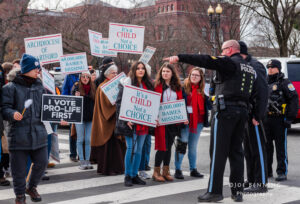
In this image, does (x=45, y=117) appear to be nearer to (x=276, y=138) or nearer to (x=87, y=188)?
(x=87, y=188)

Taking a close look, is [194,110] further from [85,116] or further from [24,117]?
[24,117]

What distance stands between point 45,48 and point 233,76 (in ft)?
15.0

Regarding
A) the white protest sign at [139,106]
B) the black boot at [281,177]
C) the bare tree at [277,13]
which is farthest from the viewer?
the bare tree at [277,13]

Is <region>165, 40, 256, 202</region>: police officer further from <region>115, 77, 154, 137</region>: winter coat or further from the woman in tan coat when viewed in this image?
the woman in tan coat

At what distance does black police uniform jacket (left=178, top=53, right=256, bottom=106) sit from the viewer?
5750mm

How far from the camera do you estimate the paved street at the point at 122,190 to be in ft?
20.4

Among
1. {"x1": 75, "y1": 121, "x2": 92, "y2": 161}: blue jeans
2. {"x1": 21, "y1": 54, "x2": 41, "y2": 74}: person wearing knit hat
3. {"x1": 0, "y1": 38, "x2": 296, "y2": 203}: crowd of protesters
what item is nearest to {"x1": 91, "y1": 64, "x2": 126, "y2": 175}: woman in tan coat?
{"x1": 0, "y1": 38, "x2": 296, "y2": 203}: crowd of protesters

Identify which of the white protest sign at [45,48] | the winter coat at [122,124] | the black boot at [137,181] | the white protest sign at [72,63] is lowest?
the black boot at [137,181]

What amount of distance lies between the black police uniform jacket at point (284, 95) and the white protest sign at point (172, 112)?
1.53 m

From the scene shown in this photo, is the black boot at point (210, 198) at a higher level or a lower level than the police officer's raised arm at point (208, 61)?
lower

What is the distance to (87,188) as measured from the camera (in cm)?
701

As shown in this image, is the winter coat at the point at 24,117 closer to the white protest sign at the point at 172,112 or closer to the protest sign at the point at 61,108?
the protest sign at the point at 61,108

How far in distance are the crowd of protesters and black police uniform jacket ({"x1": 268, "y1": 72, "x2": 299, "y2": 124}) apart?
112cm

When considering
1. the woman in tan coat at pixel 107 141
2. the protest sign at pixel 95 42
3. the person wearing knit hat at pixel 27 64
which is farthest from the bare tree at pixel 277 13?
the person wearing knit hat at pixel 27 64
